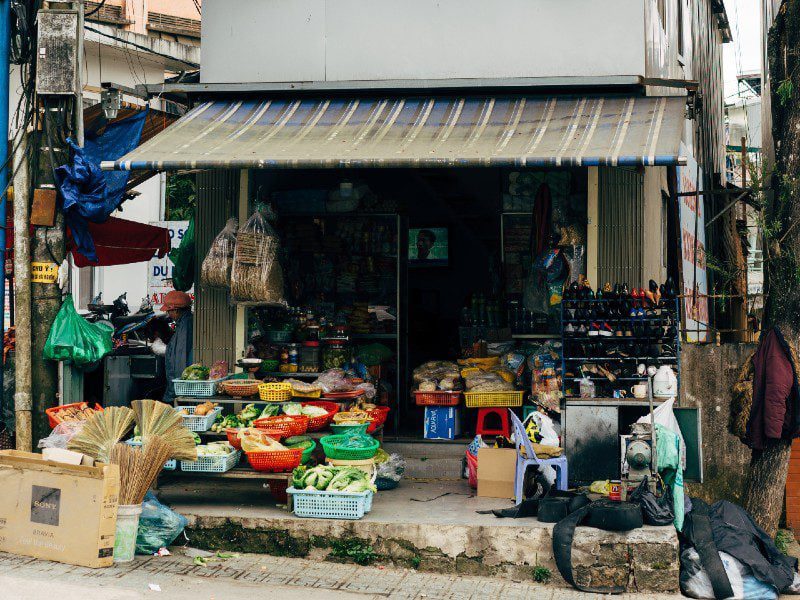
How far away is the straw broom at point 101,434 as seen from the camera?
7.88 meters

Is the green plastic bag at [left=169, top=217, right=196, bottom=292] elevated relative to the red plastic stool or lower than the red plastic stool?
elevated

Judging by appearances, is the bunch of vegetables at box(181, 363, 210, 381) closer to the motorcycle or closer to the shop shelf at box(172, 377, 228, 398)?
the shop shelf at box(172, 377, 228, 398)

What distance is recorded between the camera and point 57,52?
9.35 metres

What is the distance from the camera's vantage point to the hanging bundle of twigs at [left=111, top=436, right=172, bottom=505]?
25.2 ft

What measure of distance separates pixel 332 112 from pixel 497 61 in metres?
1.80

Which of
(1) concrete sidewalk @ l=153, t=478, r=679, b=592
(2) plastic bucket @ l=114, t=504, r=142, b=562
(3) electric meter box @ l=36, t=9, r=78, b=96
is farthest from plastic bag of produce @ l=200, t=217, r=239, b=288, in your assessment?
(2) plastic bucket @ l=114, t=504, r=142, b=562

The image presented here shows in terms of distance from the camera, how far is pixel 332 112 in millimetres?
9820

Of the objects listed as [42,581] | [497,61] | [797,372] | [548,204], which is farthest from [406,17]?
[42,581]

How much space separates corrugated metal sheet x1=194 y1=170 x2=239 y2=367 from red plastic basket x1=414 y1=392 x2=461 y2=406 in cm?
215

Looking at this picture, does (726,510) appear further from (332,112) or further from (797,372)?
(332,112)

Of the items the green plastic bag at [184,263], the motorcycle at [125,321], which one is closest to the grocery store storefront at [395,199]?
the green plastic bag at [184,263]

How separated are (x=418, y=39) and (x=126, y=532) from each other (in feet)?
18.8

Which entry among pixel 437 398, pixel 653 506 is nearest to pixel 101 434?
pixel 437 398

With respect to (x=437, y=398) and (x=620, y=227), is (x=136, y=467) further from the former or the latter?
(x=620, y=227)
